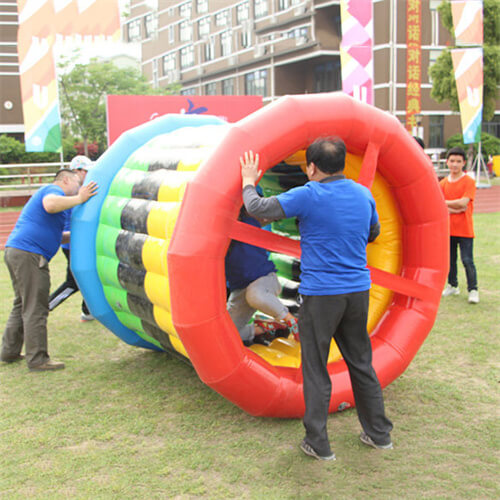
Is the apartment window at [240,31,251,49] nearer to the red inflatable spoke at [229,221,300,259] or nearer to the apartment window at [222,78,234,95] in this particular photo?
the apartment window at [222,78,234,95]

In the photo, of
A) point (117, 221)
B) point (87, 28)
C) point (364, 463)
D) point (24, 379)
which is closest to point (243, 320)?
point (117, 221)

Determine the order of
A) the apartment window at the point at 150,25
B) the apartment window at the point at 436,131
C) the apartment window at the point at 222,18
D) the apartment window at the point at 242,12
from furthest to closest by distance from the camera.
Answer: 1. the apartment window at the point at 150,25
2. the apartment window at the point at 222,18
3. the apartment window at the point at 242,12
4. the apartment window at the point at 436,131

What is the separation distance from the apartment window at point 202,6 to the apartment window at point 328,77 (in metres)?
13.0

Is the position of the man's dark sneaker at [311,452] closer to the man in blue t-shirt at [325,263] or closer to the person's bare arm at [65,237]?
the man in blue t-shirt at [325,263]

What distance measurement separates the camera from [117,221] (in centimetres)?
455

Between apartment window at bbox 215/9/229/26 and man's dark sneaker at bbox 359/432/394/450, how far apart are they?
1839 inches

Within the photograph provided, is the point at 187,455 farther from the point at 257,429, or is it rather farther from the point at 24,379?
the point at 24,379

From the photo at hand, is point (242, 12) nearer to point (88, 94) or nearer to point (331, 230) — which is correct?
point (88, 94)

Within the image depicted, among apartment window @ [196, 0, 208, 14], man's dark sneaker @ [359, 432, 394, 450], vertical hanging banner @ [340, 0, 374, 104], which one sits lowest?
man's dark sneaker @ [359, 432, 394, 450]

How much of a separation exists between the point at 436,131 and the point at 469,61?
2183 cm

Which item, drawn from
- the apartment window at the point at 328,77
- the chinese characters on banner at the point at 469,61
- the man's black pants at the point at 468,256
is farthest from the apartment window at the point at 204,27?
the man's black pants at the point at 468,256

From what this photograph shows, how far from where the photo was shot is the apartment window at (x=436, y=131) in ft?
127

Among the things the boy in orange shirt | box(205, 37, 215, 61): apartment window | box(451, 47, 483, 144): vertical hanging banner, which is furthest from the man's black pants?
box(205, 37, 215, 61): apartment window

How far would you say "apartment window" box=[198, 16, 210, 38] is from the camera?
48.4 meters
